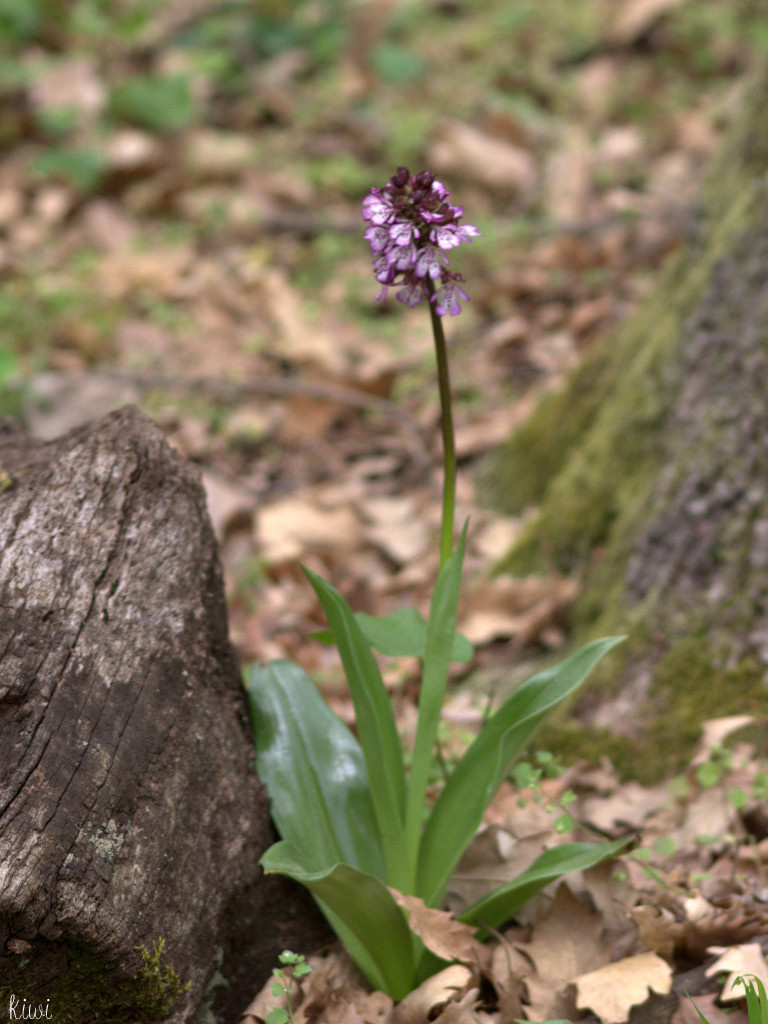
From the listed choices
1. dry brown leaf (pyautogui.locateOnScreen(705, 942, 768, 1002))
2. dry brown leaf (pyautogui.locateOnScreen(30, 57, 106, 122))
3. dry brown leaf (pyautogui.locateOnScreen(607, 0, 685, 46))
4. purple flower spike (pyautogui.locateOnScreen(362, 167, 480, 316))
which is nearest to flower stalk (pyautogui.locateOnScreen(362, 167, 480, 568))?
purple flower spike (pyautogui.locateOnScreen(362, 167, 480, 316))

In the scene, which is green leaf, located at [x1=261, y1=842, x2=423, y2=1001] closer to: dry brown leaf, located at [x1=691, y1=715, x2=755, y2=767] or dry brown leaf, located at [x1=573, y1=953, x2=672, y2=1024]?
dry brown leaf, located at [x1=573, y1=953, x2=672, y2=1024]

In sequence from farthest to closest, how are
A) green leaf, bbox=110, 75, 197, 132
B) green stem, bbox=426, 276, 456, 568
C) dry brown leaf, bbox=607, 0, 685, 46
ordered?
green leaf, bbox=110, 75, 197, 132
dry brown leaf, bbox=607, 0, 685, 46
green stem, bbox=426, 276, 456, 568

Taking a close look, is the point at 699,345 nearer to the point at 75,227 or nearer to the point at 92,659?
the point at 92,659

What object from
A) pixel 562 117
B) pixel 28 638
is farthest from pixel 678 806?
pixel 562 117

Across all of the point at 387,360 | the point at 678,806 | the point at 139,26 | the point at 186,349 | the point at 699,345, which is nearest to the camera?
the point at 678,806

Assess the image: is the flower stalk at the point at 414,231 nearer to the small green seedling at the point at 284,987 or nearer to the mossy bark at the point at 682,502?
the small green seedling at the point at 284,987

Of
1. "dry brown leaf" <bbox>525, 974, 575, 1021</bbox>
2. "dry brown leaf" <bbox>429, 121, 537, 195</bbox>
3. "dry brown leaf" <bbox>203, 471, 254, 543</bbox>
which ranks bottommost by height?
"dry brown leaf" <bbox>525, 974, 575, 1021</bbox>

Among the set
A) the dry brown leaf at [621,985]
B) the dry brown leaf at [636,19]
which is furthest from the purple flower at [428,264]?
the dry brown leaf at [636,19]
